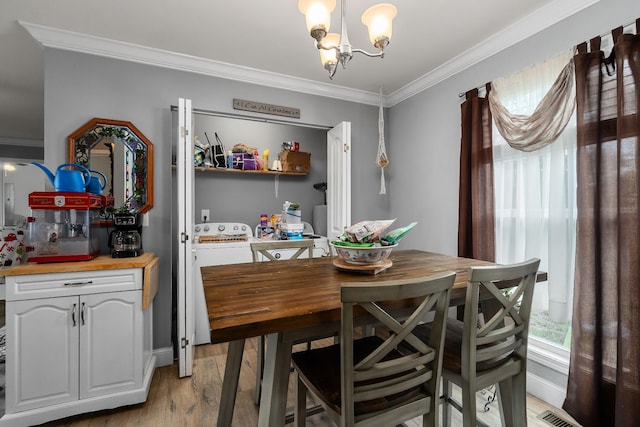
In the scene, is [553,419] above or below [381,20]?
below

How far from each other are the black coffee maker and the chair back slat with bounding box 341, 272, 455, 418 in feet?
6.11

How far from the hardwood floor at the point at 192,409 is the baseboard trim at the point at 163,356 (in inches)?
5.3

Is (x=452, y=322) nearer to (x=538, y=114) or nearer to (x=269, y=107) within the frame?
(x=538, y=114)

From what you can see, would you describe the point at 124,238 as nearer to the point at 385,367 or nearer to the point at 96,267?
the point at 96,267

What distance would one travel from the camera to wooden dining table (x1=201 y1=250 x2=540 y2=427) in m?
0.87

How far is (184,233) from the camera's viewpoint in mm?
2207

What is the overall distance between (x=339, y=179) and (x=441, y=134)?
1057 millimetres

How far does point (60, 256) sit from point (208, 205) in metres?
1.68

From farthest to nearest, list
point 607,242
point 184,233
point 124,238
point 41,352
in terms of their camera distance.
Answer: point 184,233 < point 124,238 < point 41,352 < point 607,242

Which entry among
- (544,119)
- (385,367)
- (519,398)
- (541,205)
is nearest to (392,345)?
(385,367)

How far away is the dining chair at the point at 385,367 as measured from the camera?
2.85 ft

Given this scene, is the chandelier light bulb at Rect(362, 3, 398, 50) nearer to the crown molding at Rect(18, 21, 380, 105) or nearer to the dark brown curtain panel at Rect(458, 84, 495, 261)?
the dark brown curtain panel at Rect(458, 84, 495, 261)

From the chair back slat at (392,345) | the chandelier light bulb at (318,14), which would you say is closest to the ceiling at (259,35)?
the chandelier light bulb at (318,14)

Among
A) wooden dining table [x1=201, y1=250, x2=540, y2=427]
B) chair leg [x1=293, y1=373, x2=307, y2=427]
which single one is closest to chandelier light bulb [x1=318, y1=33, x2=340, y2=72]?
wooden dining table [x1=201, y1=250, x2=540, y2=427]
